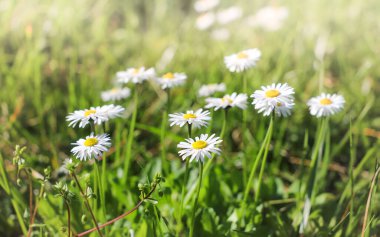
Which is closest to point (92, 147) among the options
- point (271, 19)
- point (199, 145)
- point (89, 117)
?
point (89, 117)

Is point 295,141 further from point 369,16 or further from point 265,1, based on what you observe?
point 265,1

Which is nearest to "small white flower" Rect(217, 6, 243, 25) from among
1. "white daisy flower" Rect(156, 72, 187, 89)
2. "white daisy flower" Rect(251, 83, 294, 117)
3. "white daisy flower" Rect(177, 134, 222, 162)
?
"white daisy flower" Rect(156, 72, 187, 89)

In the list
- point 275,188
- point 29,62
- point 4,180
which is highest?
point 29,62

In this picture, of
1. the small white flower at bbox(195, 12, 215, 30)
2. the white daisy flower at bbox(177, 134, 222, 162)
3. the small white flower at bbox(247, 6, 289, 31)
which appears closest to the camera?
the white daisy flower at bbox(177, 134, 222, 162)

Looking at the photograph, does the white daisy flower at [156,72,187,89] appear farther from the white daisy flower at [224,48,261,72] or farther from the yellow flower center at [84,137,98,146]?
the yellow flower center at [84,137,98,146]

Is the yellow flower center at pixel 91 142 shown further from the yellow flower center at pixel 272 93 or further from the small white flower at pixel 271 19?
the small white flower at pixel 271 19

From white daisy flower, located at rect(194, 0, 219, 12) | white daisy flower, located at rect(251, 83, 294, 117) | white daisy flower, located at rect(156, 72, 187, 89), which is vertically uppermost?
white daisy flower, located at rect(194, 0, 219, 12)

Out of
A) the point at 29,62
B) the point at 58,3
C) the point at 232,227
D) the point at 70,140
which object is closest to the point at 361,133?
the point at 232,227
